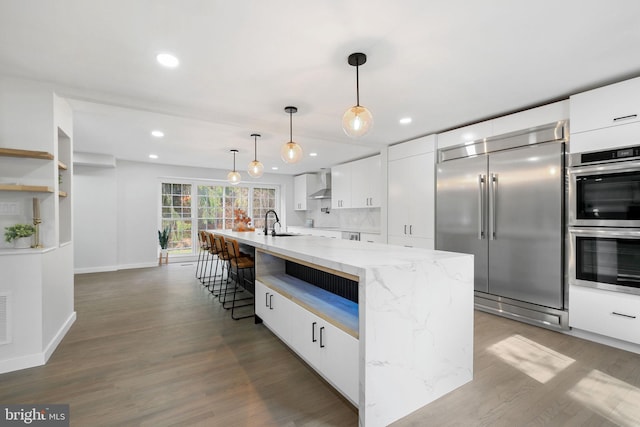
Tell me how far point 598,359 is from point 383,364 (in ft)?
7.27

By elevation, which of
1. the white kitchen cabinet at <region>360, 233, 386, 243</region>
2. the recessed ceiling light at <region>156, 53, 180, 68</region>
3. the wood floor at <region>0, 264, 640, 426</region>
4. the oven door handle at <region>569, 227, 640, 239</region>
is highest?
the recessed ceiling light at <region>156, 53, 180, 68</region>

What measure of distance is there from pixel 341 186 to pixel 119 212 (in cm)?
496

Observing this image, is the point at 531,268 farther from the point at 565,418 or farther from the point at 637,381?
the point at 565,418

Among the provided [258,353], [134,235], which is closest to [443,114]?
[258,353]

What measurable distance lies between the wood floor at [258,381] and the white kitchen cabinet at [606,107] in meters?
2.08

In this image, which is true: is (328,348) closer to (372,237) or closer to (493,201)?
(493,201)

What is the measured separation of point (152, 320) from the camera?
10.7ft

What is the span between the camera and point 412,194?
4.52 meters

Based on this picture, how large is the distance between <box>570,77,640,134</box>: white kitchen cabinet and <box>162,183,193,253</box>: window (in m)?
7.38

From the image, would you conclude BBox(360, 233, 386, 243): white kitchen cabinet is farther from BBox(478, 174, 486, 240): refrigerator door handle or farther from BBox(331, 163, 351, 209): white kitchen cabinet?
BBox(478, 174, 486, 240): refrigerator door handle

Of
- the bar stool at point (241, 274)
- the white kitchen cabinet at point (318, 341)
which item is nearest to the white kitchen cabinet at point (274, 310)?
the white kitchen cabinet at point (318, 341)

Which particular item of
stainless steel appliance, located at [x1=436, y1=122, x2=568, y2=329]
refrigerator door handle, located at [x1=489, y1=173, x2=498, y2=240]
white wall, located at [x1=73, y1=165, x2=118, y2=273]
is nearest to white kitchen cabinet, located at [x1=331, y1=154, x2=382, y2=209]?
stainless steel appliance, located at [x1=436, y1=122, x2=568, y2=329]

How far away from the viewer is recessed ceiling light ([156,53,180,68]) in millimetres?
2227

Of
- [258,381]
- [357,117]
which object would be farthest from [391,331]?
[357,117]
